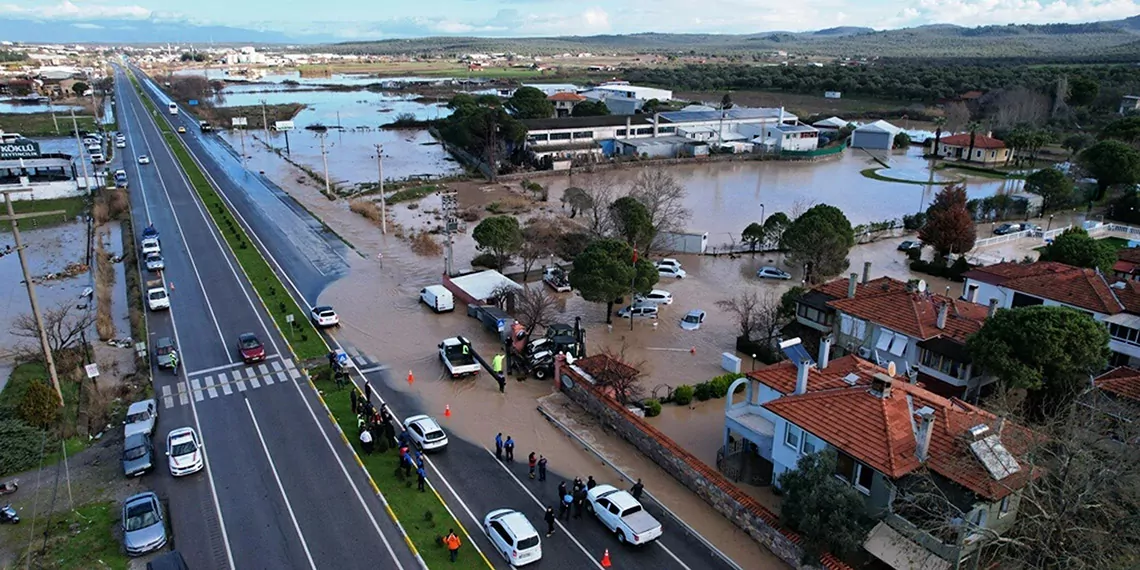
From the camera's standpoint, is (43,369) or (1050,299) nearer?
(43,369)

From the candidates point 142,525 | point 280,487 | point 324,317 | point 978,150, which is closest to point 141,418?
point 280,487

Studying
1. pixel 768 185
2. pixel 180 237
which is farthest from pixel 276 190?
pixel 768 185

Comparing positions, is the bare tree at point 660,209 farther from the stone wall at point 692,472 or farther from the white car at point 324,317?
the stone wall at point 692,472

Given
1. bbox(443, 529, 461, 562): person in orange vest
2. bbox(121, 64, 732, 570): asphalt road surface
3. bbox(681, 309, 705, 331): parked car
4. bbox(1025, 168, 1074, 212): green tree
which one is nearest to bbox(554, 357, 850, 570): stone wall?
bbox(121, 64, 732, 570): asphalt road surface

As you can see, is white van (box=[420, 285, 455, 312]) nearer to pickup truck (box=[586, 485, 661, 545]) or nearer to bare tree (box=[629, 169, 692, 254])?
bare tree (box=[629, 169, 692, 254])

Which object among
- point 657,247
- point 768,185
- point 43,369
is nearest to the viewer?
point 43,369

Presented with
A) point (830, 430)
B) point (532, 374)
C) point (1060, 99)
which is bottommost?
point (532, 374)

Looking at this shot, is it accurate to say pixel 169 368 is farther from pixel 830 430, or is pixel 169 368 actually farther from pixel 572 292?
pixel 830 430
